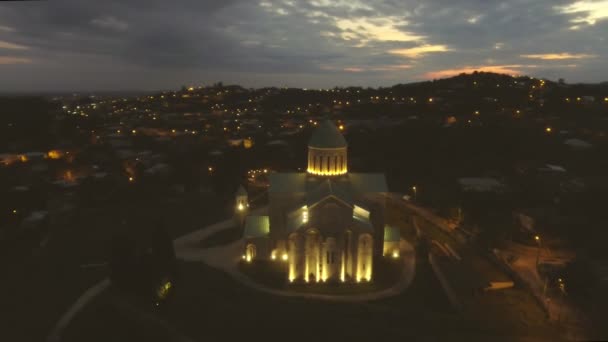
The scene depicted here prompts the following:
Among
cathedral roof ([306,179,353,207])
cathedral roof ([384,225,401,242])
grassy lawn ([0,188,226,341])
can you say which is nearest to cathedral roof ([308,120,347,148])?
cathedral roof ([306,179,353,207])

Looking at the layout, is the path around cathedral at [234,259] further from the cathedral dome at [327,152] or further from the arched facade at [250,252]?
the cathedral dome at [327,152]

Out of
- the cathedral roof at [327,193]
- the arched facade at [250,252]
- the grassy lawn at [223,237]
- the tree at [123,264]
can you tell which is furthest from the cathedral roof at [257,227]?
the tree at [123,264]

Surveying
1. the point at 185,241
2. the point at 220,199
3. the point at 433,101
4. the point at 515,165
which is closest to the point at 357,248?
the point at 185,241

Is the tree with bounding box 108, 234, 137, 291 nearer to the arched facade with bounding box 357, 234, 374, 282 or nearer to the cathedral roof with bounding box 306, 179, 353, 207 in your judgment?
the cathedral roof with bounding box 306, 179, 353, 207

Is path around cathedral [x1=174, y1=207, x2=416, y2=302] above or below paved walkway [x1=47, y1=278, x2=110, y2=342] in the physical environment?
above

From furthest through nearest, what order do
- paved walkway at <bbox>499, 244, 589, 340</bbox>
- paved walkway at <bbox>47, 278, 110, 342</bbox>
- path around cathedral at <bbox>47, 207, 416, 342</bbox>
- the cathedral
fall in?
the cathedral < path around cathedral at <bbox>47, 207, 416, 342</bbox> < paved walkway at <bbox>47, 278, 110, 342</bbox> < paved walkway at <bbox>499, 244, 589, 340</bbox>

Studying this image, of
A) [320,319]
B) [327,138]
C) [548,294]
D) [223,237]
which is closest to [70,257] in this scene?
[223,237]

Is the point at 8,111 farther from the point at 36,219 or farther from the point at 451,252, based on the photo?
the point at 451,252
